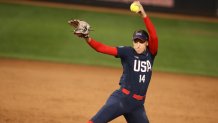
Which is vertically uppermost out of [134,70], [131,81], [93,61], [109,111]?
[134,70]

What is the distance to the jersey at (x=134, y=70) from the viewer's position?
6730mm

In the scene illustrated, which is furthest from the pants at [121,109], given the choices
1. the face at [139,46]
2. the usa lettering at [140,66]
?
the face at [139,46]

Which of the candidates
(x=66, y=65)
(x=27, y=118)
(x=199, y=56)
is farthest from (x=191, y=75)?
(x=27, y=118)

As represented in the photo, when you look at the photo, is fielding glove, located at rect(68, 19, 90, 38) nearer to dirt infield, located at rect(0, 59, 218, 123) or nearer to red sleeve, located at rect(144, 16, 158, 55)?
red sleeve, located at rect(144, 16, 158, 55)

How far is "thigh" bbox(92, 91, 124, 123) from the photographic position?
21.7 ft

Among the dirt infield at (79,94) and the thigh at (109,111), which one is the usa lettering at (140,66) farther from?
the dirt infield at (79,94)

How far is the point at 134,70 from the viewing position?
6.73 metres

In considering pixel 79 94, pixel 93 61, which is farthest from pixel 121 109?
pixel 93 61

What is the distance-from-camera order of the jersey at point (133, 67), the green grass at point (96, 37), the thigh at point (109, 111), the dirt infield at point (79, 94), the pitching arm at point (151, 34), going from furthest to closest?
the green grass at point (96, 37), the dirt infield at point (79, 94), the pitching arm at point (151, 34), the jersey at point (133, 67), the thigh at point (109, 111)

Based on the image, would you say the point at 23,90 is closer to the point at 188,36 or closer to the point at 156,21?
the point at 188,36

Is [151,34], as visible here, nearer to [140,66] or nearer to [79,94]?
[140,66]

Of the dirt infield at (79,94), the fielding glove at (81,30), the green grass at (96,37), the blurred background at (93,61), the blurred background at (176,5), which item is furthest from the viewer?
the blurred background at (176,5)

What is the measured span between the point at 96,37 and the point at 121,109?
1064 centimetres

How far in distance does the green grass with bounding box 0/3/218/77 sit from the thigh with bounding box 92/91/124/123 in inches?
307
